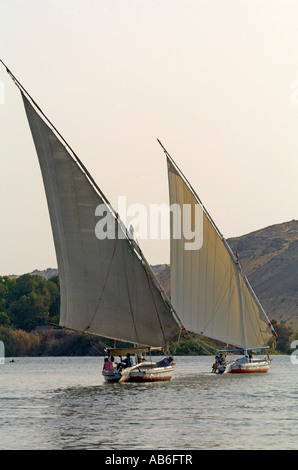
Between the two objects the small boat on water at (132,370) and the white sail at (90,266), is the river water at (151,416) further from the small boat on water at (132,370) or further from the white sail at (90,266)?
the white sail at (90,266)

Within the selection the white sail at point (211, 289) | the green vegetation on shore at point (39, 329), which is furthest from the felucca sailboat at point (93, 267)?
the green vegetation on shore at point (39, 329)

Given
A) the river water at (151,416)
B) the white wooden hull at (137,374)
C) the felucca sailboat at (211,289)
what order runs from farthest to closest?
the felucca sailboat at (211,289) → the white wooden hull at (137,374) → the river water at (151,416)

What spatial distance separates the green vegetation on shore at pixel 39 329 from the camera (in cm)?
14662

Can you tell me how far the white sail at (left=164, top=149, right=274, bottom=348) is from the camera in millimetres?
66812

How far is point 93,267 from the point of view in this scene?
55.0 metres

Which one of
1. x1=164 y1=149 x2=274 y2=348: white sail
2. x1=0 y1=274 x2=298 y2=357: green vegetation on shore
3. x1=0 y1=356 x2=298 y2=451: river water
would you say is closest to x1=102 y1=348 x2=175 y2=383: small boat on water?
x1=0 y1=356 x2=298 y2=451: river water

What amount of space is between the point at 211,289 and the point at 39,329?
96961 mm

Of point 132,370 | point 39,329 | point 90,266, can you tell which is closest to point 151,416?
point 90,266

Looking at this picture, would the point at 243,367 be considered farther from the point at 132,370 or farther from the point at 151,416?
the point at 151,416

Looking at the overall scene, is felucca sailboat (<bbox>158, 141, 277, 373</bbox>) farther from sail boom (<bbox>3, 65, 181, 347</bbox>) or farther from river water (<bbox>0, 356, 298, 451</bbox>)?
sail boom (<bbox>3, 65, 181, 347</bbox>)

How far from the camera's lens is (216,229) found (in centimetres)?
6856

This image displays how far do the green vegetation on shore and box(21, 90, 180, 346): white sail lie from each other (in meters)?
80.5
